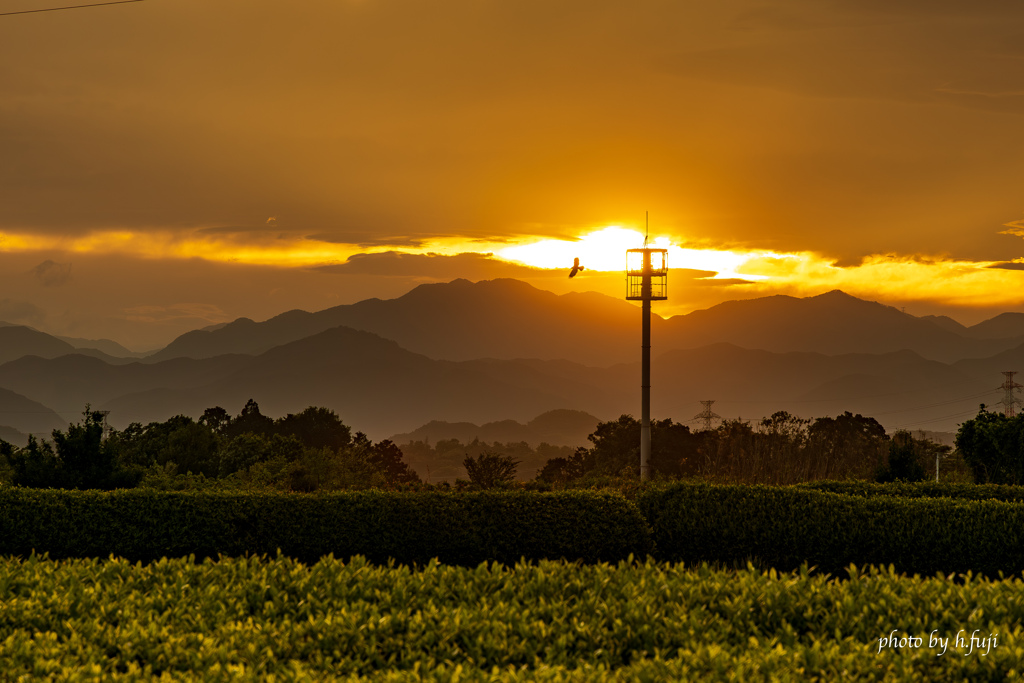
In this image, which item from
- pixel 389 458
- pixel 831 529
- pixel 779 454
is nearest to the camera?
pixel 831 529

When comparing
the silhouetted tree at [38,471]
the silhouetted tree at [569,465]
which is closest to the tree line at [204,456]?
the silhouetted tree at [38,471]

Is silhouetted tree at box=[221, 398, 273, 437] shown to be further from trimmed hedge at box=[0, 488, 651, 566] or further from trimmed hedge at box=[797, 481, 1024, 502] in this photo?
trimmed hedge at box=[797, 481, 1024, 502]

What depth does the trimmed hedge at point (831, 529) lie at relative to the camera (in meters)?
10.1

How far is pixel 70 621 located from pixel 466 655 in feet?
9.18

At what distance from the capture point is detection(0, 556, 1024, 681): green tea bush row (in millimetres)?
4566

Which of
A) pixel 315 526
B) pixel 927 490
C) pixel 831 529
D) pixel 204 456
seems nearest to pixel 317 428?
pixel 204 456

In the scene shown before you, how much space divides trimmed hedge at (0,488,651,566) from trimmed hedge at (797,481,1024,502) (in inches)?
174

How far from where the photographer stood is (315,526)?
10047 mm

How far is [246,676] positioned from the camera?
14.4 ft

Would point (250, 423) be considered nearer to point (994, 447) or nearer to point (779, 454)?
point (779, 454)

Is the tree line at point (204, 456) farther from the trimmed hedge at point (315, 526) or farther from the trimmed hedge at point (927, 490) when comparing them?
the trimmed hedge at point (927, 490)

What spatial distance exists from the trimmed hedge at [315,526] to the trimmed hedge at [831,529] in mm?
822

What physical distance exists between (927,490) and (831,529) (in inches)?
140

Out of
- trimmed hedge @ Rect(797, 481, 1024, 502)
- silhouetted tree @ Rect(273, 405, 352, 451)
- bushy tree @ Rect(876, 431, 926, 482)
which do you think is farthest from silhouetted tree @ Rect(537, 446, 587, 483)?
trimmed hedge @ Rect(797, 481, 1024, 502)
